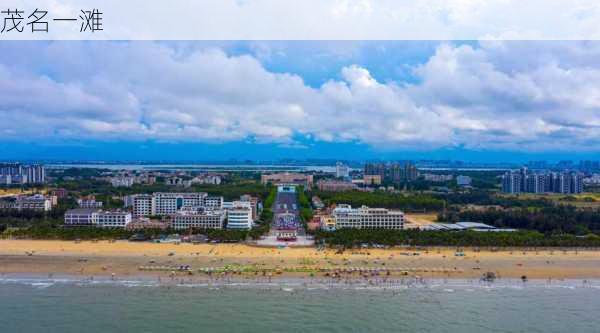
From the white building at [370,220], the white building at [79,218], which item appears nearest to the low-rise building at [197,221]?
the white building at [79,218]

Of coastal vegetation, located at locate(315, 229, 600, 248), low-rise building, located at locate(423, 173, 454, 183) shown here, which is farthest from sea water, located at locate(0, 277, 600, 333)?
low-rise building, located at locate(423, 173, 454, 183)

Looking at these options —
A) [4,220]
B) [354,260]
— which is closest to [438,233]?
[354,260]

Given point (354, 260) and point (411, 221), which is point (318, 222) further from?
point (354, 260)

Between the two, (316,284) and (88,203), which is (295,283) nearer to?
(316,284)

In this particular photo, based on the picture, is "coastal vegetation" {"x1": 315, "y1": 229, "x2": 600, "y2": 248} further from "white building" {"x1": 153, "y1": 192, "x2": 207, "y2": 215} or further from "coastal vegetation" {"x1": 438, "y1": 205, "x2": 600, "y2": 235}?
"white building" {"x1": 153, "y1": 192, "x2": 207, "y2": 215}

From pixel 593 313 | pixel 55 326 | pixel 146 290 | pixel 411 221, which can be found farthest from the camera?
pixel 411 221

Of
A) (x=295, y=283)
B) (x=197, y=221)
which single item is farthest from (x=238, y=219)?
(x=295, y=283)
